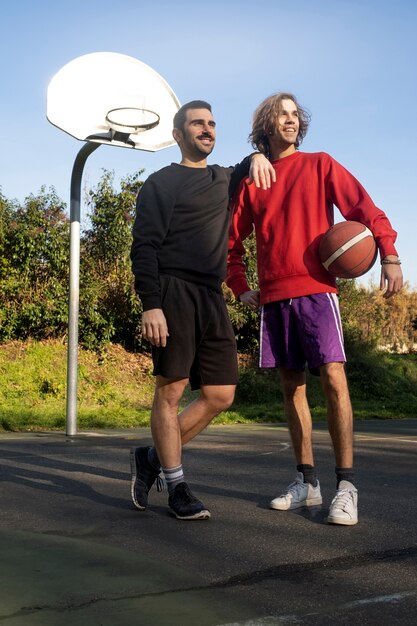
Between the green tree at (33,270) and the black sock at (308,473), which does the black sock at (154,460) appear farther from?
the green tree at (33,270)

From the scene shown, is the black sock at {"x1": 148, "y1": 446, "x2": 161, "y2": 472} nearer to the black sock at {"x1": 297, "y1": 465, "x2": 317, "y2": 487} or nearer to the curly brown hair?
the black sock at {"x1": 297, "y1": 465, "x2": 317, "y2": 487}

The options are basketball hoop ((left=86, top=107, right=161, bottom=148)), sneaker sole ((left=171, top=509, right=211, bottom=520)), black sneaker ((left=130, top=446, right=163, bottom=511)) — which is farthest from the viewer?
basketball hoop ((left=86, top=107, right=161, bottom=148))

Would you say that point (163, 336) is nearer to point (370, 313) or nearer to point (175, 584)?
point (175, 584)

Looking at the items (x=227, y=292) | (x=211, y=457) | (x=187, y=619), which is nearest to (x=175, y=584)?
(x=187, y=619)

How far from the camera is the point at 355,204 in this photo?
4402 millimetres

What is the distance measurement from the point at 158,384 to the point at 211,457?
277 centimetres

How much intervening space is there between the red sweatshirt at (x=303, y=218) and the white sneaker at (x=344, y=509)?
3.40ft

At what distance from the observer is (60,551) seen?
338 cm

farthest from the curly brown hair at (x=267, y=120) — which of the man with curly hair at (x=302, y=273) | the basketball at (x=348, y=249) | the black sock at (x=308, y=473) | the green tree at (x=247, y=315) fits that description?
the green tree at (x=247, y=315)

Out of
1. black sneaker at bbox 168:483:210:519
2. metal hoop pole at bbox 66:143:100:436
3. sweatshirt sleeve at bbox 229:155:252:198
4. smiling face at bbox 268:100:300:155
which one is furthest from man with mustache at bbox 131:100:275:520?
metal hoop pole at bbox 66:143:100:436

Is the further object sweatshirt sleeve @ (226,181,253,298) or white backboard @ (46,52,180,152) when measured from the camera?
white backboard @ (46,52,180,152)

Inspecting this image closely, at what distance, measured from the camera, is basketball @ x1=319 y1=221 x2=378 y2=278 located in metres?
4.29

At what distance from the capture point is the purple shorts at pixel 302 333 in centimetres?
429

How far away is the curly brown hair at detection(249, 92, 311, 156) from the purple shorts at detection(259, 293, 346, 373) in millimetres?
926
